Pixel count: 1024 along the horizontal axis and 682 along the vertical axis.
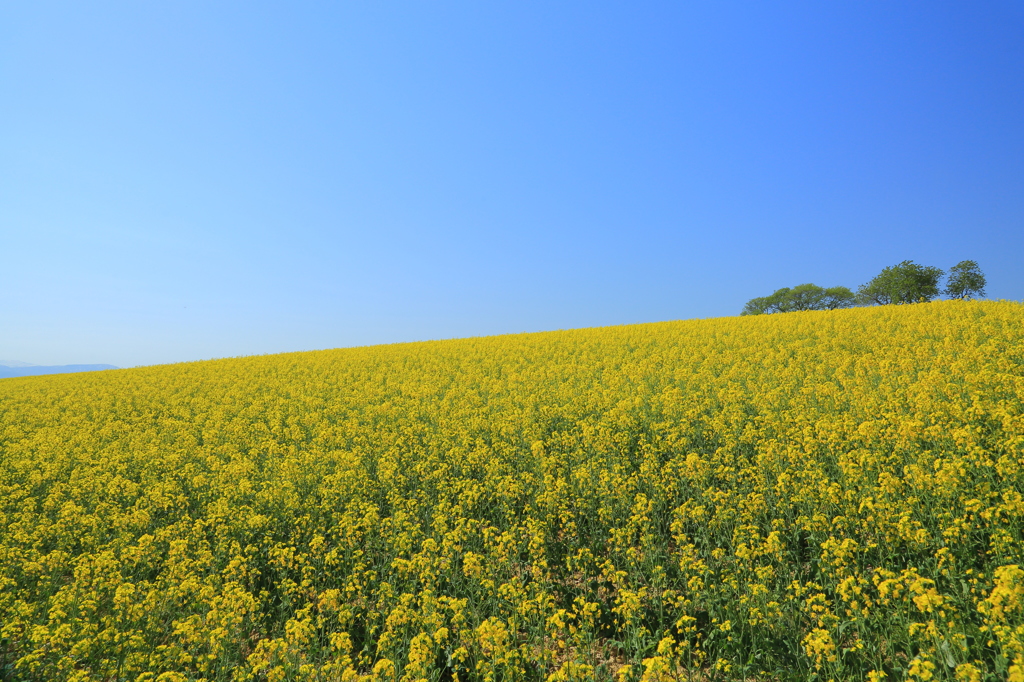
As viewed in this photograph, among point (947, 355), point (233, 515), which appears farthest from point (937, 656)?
point (947, 355)

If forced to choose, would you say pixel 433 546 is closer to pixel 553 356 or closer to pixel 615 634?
pixel 615 634

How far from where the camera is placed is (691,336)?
24984 mm

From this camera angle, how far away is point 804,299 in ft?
292

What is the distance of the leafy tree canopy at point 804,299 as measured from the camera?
85.0 meters

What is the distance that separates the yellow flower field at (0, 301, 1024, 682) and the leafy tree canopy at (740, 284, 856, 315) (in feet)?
266

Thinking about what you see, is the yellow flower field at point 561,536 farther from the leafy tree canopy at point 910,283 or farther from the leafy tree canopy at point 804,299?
the leafy tree canopy at point 804,299

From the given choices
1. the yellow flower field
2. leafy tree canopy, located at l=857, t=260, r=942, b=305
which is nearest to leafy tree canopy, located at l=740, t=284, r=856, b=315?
leafy tree canopy, located at l=857, t=260, r=942, b=305

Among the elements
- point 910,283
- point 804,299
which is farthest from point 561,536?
point 804,299

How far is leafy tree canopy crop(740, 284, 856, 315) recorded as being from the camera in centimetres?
8498

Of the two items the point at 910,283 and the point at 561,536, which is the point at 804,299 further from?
the point at 561,536

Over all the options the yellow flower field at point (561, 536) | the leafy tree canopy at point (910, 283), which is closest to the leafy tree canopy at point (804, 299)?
the leafy tree canopy at point (910, 283)

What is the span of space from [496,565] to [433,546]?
90cm

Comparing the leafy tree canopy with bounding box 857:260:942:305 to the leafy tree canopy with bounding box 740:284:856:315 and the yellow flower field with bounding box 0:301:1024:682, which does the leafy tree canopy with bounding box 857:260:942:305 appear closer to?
the leafy tree canopy with bounding box 740:284:856:315

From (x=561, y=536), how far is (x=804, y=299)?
98033 millimetres
